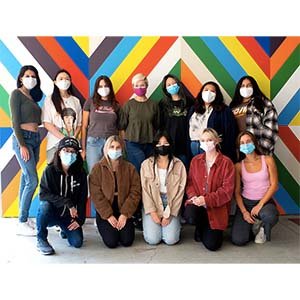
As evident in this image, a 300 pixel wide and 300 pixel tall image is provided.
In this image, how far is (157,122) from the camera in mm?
5020

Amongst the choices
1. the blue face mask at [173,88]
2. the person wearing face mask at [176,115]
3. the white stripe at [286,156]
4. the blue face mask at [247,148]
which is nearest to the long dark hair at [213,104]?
the person wearing face mask at [176,115]

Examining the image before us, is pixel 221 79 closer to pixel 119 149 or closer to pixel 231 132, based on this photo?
pixel 231 132

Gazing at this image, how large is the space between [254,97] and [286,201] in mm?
1515

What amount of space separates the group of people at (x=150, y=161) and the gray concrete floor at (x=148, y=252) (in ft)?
0.32

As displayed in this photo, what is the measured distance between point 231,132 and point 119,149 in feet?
4.08

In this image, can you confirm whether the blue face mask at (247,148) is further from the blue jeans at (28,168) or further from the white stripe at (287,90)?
the blue jeans at (28,168)

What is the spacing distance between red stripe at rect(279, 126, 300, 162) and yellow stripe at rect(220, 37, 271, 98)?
0.48 m

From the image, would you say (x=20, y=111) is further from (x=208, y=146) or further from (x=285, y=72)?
(x=285, y=72)

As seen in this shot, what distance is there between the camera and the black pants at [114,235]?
4.51m

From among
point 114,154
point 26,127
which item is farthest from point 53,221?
point 26,127

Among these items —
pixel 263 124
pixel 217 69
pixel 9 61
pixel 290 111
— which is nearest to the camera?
pixel 263 124

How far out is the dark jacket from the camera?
445 cm

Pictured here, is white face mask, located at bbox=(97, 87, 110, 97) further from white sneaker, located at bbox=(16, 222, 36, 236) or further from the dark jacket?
white sneaker, located at bbox=(16, 222, 36, 236)

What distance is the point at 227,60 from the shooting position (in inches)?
223
